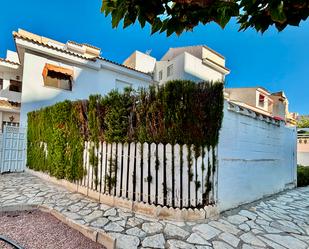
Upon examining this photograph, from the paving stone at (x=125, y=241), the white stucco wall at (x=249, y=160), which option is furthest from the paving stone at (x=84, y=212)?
the white stucco wall at (x=249, y=160)

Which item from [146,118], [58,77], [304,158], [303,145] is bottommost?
[304,158]

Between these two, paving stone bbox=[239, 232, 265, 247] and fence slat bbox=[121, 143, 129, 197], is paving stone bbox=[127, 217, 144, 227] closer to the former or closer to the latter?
fence slat bbox=[121, 143, 129, 197]

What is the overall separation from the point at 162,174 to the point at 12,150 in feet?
28.3

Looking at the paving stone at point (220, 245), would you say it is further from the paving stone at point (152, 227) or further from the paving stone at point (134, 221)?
the paving stone at point (134, 221)

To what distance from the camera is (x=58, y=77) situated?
14250 mm

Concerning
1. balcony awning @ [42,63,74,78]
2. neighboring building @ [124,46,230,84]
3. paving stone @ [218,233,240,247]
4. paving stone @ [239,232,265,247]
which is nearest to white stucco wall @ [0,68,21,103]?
balcony awning @ [42,63,74,78]

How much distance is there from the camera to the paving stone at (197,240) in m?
3.80

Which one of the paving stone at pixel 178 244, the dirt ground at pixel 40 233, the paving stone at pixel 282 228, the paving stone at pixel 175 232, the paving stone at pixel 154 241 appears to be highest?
the paving stone at pixel 175 232

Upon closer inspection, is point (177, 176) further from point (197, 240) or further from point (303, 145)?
point (303, 145)

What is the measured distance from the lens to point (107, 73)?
1684 cm

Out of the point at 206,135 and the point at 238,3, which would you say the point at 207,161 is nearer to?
the point at 206,135

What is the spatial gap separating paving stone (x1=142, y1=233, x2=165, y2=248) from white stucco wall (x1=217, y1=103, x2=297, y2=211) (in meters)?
2.07

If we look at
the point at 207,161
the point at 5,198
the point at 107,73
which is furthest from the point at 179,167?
the point at 107,73

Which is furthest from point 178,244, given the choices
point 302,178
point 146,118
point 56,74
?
point 56,74
